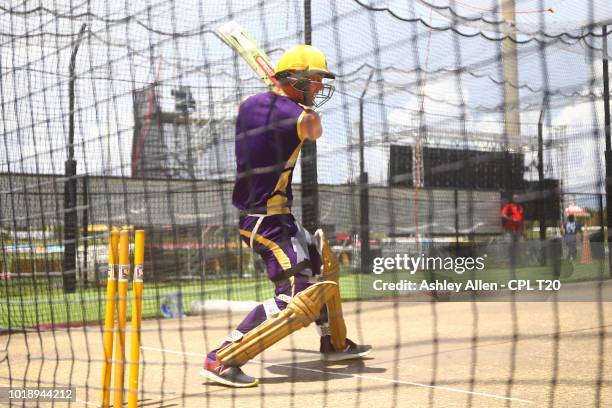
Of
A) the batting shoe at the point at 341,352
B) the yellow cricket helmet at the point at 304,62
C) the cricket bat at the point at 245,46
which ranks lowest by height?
the batting shoe at the point at 341,352

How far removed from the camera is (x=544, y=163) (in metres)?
10.3

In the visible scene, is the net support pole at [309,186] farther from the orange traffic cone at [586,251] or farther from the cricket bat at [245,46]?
the orange traffic cone at [586,251]

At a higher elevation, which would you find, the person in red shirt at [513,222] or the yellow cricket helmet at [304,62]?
the yellow cricket helmet at [304,62]

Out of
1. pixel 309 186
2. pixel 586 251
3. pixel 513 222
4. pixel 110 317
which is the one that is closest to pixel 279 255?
pixel 110 317

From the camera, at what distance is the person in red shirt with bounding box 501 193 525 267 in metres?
12.0

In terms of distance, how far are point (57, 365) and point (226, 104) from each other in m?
3.15

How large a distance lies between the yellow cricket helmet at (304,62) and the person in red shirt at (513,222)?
7918 millimetres

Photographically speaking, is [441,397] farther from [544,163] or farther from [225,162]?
[544,163]

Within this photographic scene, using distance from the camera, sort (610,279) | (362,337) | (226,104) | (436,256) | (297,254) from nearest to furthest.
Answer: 1. (297,254)
2. (362,337)
3. (226,104)
4. (610,279)
5. (436,256)

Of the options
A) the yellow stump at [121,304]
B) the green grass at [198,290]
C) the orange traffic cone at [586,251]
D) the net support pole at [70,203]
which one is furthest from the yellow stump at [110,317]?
the orange traffic cone at [586,251]

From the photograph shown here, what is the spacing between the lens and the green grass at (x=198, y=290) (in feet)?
28.4

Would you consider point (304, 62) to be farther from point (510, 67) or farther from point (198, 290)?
point (198, 290)

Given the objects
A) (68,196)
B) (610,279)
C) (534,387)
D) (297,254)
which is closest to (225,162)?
(297,254)

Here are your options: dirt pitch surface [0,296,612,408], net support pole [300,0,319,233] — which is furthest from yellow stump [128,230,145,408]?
net support pole [300,0,319,233]
